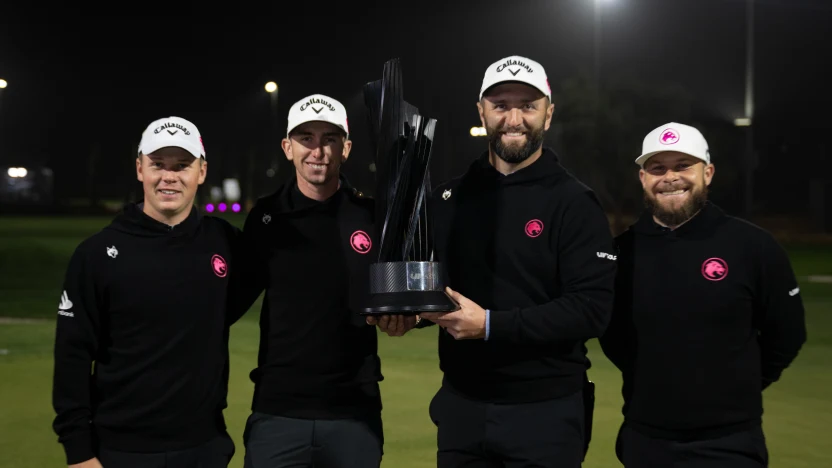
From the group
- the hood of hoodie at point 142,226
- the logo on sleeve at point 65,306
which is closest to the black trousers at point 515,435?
the hood of hoodie at point 142,226

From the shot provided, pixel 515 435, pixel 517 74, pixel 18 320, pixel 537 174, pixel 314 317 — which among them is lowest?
pixel 18 320

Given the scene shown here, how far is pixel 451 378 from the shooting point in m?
4.36

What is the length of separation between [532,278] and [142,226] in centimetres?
184

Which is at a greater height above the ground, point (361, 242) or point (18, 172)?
point (18, 172)

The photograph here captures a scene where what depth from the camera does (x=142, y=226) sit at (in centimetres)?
443

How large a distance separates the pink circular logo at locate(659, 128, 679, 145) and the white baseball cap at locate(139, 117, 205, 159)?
7.67 ft

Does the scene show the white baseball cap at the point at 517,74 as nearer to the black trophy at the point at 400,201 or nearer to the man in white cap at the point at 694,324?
the black trophy at the point at 400,201

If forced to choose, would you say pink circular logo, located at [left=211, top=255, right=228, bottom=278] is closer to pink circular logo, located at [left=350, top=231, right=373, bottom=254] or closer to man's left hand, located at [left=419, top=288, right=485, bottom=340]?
pink circular logo, located at [left=350, top=231, right=373, bottom=254]

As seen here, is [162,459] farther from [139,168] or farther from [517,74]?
[517,74]

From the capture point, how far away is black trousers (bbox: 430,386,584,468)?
412 centimetres

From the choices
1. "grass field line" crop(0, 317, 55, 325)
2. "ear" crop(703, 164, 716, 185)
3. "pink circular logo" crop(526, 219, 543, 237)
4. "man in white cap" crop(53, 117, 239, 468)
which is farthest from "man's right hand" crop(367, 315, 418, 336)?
"grass field line" crop(0, 317, 55, 325)

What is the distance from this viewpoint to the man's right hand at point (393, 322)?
380 cm

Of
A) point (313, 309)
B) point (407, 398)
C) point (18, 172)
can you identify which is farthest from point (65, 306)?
point (18, 172)

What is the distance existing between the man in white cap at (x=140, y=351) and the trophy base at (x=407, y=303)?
107 cm
